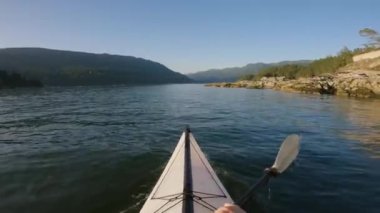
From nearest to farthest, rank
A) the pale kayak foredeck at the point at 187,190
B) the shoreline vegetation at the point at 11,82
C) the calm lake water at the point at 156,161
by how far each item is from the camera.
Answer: the pale kayak foredeck at the point at 187,190 → the calm lake water at the point at 156,161 → the shoreline vegetation at the point at 11,82

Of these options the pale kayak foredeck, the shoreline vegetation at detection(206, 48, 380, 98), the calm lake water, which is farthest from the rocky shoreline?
the pale kayak foredeck

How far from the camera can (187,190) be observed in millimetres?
9039

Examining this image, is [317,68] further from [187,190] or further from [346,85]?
[187,190]

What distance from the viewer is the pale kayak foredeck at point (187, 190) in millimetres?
8664

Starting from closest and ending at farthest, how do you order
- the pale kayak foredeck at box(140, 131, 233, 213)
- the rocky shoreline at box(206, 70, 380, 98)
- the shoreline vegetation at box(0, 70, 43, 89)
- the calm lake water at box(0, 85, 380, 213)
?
the pale kayak foredeck at box(140, 131, 233, 213) < the calm lake water at box(0, 85, 380, 213) < the rocky shoreline at box(206, 70, 380, 98) < the shoreline vegetation at box(0, 70, 43, 89)

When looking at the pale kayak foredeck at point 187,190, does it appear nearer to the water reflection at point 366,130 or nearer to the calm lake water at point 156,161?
the calm lake water at point 156,161

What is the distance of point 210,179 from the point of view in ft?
35.1

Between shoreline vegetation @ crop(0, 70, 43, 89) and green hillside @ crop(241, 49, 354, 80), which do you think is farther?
shoreline vegetation @ crop(0, 70, 43, 89)

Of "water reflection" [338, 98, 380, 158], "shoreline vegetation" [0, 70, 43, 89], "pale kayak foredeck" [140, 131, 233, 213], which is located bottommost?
"water reflection" [338, 98, 380, 158]

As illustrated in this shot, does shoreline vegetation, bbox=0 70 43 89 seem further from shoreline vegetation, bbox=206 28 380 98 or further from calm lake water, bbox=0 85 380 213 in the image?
calm lake water, bbox=0 85 380 213

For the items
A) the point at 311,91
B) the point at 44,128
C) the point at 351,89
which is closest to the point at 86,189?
the point at 44,128

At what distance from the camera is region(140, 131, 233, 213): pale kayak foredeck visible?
28.4ft

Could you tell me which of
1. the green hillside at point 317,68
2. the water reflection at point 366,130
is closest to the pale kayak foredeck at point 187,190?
the water reflection at point 366,130

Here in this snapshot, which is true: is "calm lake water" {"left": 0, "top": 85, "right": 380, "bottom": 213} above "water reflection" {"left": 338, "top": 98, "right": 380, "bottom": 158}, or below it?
above
